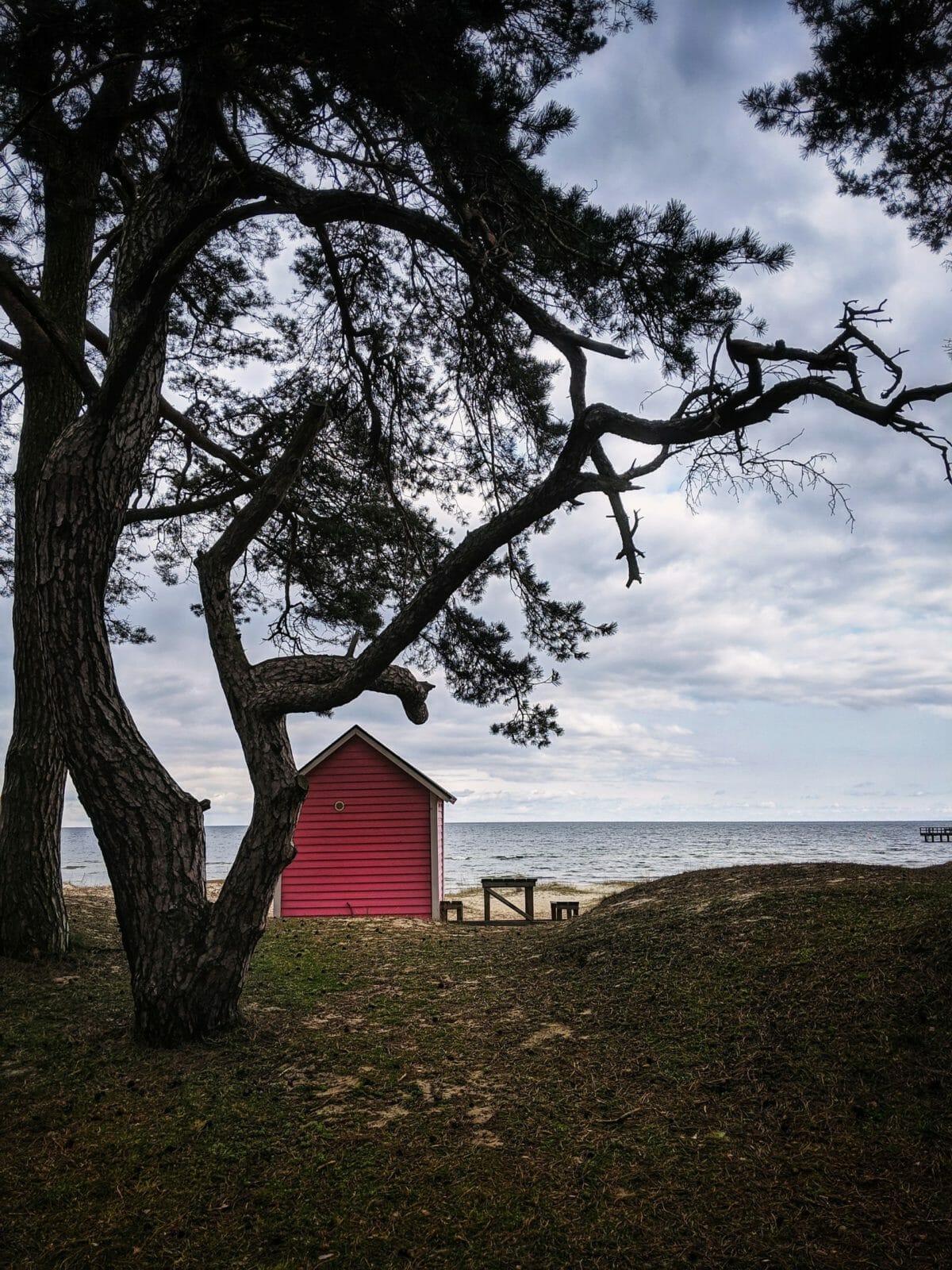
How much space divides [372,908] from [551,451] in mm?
10624

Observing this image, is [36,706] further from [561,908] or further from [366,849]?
[561,908]

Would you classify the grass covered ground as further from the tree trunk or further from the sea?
the sea

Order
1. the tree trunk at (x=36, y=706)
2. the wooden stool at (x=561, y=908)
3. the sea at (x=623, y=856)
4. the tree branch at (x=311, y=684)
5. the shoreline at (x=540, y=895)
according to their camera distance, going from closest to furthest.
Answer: the tree branch at (x=311, y=684) → the tree trunk at (x=36, y=706) → the wooden stool at (x=561, y=908) → the shoreline at (x=540, y=895) → the sea at (x=623, y=856)

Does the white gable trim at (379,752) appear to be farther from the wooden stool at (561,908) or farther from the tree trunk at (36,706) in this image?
the tree trunk at (36,706)

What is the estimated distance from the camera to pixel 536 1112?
5414 mm

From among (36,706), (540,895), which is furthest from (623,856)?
(36,706)

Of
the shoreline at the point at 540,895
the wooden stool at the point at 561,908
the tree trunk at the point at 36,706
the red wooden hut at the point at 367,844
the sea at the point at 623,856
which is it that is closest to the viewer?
the tree trunk at the point at 36,706

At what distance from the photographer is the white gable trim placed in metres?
15.8

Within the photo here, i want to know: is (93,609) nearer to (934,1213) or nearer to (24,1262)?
(24,1262)

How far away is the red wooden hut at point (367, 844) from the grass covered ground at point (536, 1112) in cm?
711

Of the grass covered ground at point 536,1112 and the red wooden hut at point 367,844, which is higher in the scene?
the red wooden hut at point 367,844

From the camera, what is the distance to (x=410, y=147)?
6.30 meters

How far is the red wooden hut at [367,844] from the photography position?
15945 mm

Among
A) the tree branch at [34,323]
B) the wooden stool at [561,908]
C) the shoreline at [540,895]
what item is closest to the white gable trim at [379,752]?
the wooden stool at [561,908]
